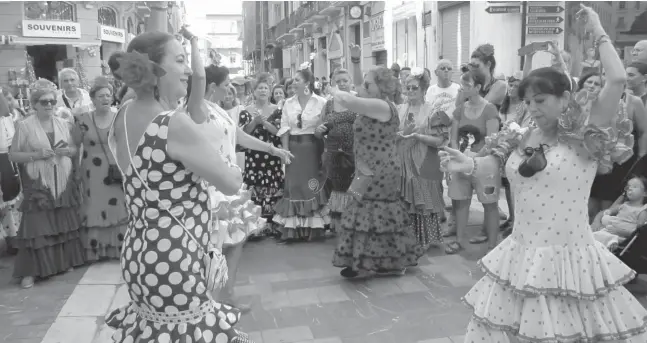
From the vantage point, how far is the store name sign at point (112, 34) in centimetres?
2356

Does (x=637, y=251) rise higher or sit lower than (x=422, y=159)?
lower

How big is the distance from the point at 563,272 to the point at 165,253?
181 centimetres

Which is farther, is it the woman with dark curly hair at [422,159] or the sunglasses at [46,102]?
the woman with dark curly hair at [422,159]

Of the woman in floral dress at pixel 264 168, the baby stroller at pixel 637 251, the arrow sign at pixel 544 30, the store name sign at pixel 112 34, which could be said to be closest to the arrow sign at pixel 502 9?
the arrow sign at pixel 544 30

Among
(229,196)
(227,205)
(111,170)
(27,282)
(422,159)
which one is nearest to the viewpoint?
(229,196)

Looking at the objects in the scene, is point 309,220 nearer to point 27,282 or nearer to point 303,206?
point 303,206

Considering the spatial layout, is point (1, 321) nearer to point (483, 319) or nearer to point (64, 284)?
point (64, 284)

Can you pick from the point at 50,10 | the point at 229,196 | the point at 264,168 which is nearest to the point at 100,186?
the point at 264,168

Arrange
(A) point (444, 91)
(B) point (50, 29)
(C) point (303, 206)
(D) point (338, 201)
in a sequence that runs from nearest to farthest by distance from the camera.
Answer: (D) point (338, 201) → (C) point (303, 206) → (A) point (444, 91) → (B) point (50, 29)

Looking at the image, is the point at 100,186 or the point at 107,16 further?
the point at 107,16

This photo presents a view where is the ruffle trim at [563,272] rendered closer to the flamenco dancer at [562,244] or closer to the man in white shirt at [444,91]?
the flamenco dancer at [562,244]

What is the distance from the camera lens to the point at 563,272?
2887 mm

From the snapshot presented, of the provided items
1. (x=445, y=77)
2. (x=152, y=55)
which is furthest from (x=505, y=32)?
(x=152, y=55)

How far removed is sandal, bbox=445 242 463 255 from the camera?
6.36 meters
